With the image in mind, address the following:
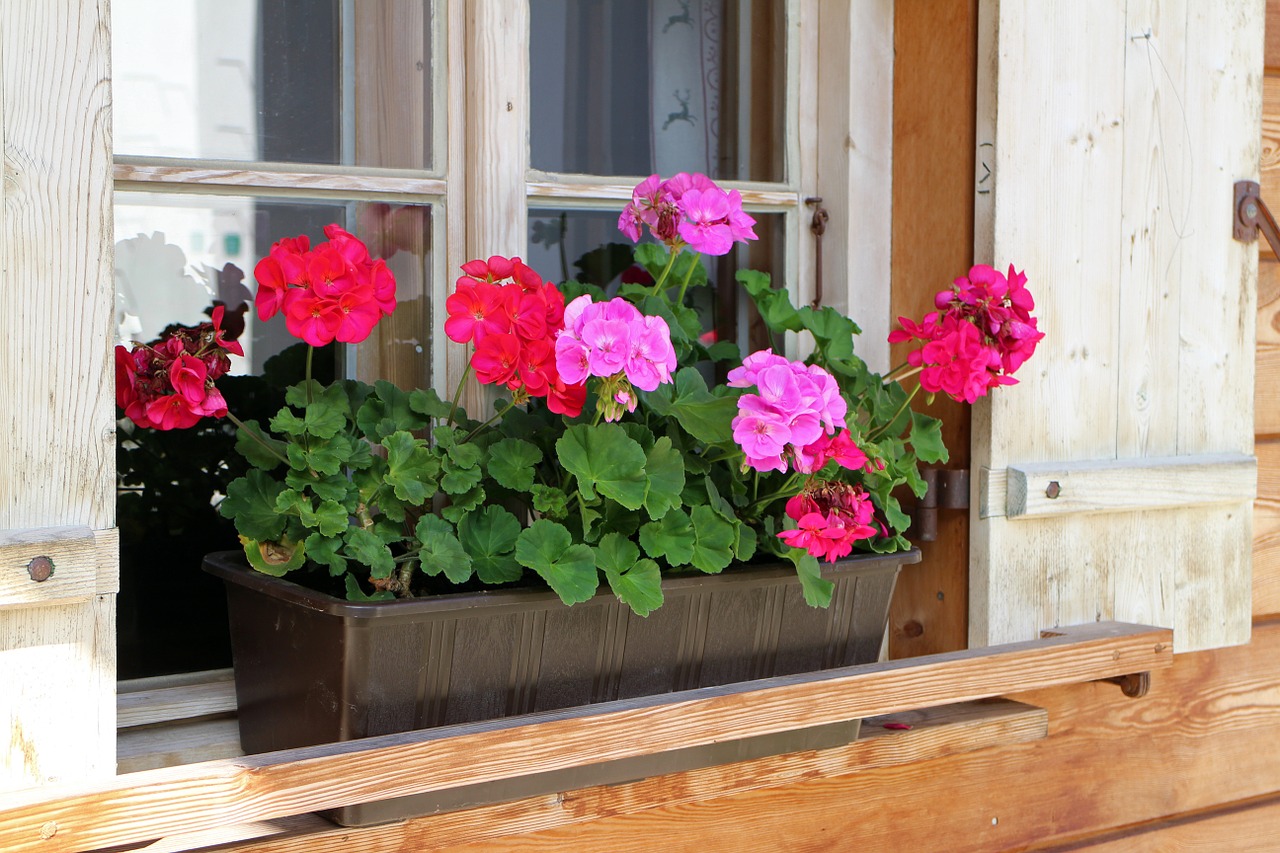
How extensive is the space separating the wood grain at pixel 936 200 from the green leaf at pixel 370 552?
29.0 inches

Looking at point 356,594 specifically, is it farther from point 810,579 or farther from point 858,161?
point 858,161

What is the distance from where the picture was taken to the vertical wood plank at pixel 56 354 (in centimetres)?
95

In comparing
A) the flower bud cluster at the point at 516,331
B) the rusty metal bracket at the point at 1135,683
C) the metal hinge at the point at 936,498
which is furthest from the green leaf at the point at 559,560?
the rusty metal bracket at the point at 1135,683

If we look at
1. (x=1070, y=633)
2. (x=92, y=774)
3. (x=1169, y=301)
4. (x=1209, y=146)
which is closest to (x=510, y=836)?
(x=92, y=774)

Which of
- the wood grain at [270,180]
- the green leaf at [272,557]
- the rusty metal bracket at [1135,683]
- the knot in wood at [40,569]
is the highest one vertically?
the wood grain at [270,180]

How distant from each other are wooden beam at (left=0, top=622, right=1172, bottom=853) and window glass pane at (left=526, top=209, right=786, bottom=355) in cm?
42

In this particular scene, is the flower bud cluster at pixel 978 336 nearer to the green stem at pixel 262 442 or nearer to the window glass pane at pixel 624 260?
the window glass pane at pixel 624 260

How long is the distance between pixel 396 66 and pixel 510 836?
31.7 inches

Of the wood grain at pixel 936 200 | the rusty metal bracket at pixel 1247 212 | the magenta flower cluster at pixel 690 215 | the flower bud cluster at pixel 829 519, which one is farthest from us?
the rusty metal bracket at pixel 1247 212

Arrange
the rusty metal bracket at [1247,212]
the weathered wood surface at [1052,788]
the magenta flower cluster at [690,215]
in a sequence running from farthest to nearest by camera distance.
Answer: the rusty metal bracket at [1247,212] → the weathered wood surface at [1052,788] → the magenta flower cluster at [690,215]

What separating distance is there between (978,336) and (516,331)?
0.49m

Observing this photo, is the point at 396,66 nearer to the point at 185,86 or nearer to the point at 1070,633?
the point at 185,86

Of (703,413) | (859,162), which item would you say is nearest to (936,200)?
(859,162)

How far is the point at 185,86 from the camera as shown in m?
1.26
